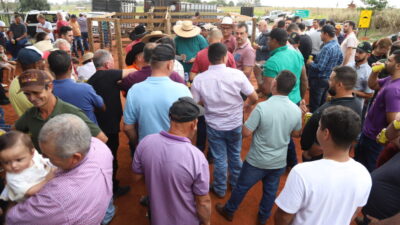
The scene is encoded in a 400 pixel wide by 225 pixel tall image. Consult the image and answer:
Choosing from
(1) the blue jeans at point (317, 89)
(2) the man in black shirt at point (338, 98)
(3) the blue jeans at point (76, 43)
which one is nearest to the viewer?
(2) the man in black shirt at point (338, 98)

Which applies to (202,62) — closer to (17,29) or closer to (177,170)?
(177,170)

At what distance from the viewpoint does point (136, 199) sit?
3812 mm

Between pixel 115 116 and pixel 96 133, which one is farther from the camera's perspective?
pixel 115 116

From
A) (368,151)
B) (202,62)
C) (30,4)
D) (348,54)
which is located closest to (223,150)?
(202,62)

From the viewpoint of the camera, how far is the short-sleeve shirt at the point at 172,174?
1853 mm

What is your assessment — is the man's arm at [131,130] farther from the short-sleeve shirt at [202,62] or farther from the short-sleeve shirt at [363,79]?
the short-sleeve shirt at [363,79]

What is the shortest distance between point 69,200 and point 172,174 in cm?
66

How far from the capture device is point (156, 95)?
2600 millimetres

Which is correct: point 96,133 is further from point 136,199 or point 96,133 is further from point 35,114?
point 136,199

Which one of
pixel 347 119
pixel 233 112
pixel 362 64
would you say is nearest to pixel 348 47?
pixel 362 64

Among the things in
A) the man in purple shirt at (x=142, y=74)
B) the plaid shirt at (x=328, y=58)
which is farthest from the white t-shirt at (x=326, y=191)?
the plaid shirt at (x=328, y=58)

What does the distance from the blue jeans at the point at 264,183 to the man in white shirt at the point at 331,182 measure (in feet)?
3.90

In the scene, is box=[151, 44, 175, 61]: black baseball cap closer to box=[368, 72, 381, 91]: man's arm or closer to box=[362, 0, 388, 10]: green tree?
box=[368, 72, 381, 91]: man's arm

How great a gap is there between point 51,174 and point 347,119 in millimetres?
1954
